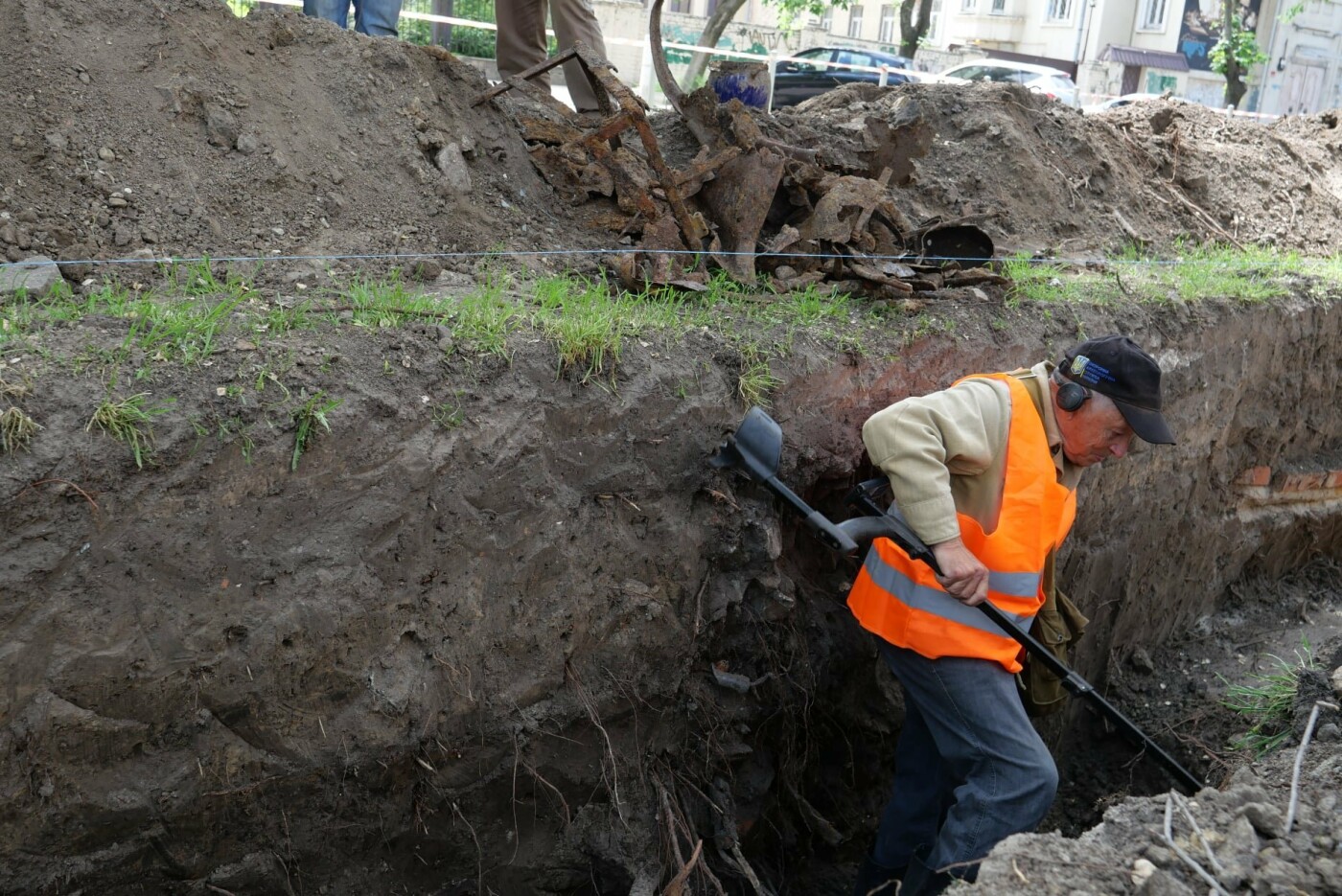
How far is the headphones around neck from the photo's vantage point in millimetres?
3330

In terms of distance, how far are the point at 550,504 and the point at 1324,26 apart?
127 ft

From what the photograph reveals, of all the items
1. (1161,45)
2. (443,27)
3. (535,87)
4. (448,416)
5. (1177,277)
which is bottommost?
(448,416)

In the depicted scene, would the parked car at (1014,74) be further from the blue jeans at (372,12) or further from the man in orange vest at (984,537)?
the man in orange vest at (984,537)

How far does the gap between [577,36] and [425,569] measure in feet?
11.9

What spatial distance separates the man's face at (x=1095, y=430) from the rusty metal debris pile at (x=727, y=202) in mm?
1414

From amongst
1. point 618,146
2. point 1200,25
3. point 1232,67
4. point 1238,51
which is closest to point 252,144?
point 618,146

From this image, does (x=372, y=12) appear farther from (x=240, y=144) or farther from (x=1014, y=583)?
(x=1014, y=583)

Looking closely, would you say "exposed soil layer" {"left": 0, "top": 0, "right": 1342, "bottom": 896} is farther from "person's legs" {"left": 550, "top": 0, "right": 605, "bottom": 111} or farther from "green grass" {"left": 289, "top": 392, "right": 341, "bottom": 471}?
"person's legs" {"left": 550, "top": 0, "right": 605, "bottom": 111}

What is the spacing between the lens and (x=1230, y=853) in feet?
7.84

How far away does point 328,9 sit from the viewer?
5941mm

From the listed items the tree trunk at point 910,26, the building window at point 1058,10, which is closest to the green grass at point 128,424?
the tree trunk at point 910,26

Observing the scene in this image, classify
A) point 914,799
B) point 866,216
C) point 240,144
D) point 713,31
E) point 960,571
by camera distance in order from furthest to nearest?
point 713,31 < point 866,216 < point 240,144 < point 914,799 < point 960,571

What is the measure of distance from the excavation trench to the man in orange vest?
2.01 ft

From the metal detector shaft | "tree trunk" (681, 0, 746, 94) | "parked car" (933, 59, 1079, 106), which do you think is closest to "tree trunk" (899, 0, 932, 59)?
"parked car" (933, 59, 1079, 106)
